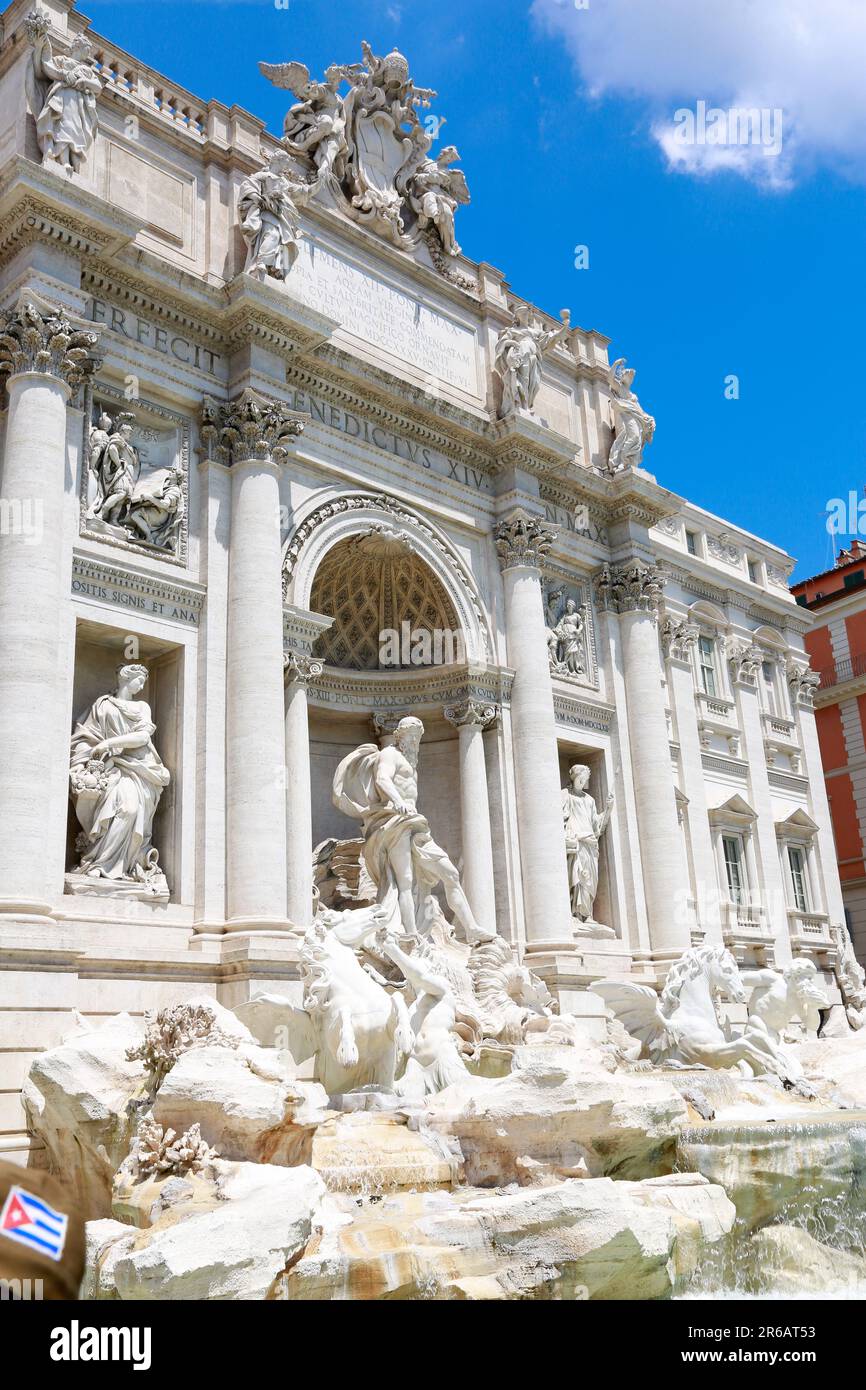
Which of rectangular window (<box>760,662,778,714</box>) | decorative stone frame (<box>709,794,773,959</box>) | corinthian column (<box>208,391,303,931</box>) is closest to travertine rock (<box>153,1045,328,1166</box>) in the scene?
corinthian column (<box>208,391,303,931</box>)

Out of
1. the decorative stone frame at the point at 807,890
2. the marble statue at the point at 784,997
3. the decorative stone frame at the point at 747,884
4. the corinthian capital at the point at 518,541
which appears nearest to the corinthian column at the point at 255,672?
the corinthian capital at the point at 518,541

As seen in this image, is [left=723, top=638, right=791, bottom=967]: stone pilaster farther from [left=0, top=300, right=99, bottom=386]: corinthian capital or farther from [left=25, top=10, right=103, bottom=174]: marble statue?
[left=25, top=10, right=103, bottom=174]: marble statue

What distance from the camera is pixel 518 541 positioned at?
70.7 ft

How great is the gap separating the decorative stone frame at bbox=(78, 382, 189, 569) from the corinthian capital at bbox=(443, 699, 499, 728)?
5876 mm

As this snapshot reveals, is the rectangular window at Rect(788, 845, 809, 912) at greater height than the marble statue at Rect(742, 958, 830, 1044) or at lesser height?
greater

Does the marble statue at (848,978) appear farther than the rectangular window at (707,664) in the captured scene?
No

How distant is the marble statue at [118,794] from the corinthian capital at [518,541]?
26.9 ft

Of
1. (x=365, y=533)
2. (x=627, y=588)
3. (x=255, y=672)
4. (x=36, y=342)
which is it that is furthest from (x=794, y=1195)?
(x=627, y=588)

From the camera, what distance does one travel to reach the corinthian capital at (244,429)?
677 inches

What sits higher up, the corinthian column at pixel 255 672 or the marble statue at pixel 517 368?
the marble statue at pixel 517 368

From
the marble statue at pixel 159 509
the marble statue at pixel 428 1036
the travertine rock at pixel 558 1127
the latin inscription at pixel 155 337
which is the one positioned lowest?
the travertine rock at pixel 558 1127

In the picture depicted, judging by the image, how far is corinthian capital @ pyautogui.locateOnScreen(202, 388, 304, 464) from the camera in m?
17.2

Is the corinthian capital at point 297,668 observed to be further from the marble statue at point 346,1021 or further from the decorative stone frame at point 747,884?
the decorative stone frame at point 747,884
